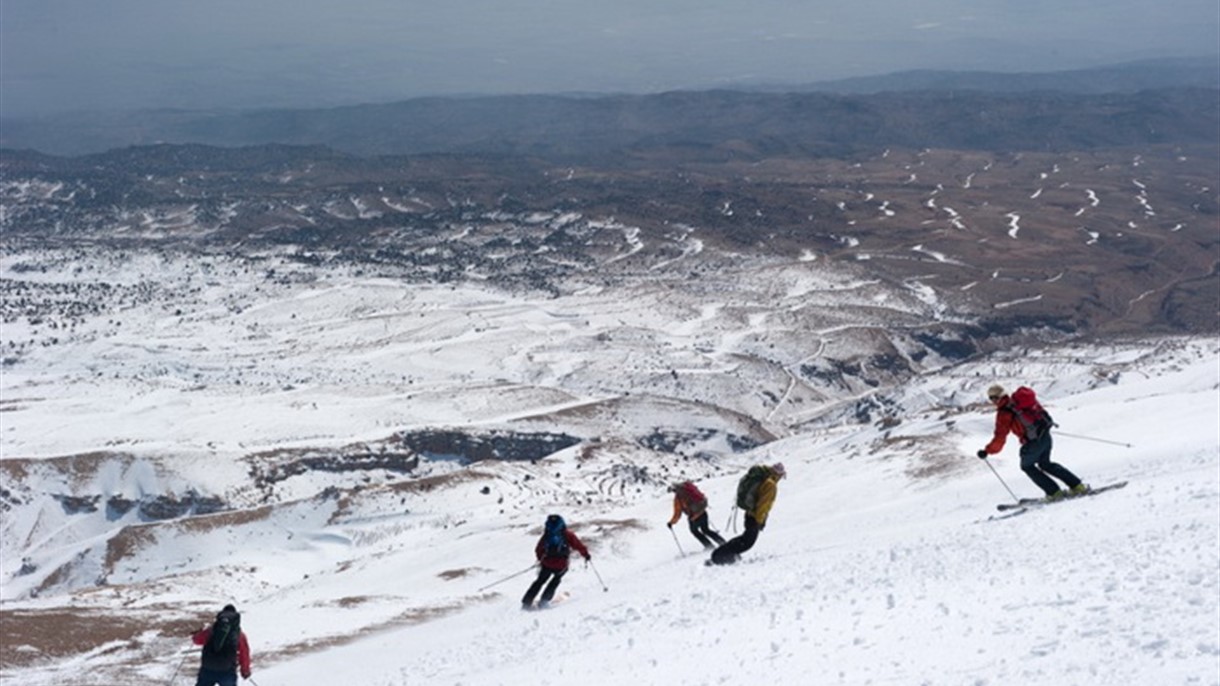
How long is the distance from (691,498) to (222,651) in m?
9.69

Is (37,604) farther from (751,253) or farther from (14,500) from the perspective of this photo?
(751,253)

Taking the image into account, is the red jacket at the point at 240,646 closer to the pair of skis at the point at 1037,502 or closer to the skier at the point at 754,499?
the skier at the point at 754,499

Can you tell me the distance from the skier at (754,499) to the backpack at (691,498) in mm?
1730

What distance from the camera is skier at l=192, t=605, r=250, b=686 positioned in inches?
637

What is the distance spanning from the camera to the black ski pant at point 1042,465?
19016mm

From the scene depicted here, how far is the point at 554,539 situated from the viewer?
69.1ft

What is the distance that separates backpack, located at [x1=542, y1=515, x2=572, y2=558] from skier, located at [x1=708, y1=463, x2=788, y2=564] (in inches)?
118

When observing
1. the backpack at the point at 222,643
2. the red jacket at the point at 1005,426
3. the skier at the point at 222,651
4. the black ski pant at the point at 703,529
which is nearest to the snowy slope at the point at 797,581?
the black ski pant at the point at 703,529

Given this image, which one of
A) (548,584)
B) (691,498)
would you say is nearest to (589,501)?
(691,498)

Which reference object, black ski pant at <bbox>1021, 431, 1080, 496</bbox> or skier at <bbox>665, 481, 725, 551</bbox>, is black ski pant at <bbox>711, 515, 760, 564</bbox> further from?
black ski pant at <bbox>1021, 431, 1080, 496</bbox>

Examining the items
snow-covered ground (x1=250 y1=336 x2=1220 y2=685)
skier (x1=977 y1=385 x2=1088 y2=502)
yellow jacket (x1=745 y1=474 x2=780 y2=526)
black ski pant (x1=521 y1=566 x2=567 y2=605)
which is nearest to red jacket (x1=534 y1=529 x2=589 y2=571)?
black ski pant (x1=521 y1=566 x2=567 y2=605)

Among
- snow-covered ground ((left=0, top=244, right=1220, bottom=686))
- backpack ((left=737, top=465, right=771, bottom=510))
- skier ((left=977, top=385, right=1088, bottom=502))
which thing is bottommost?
snow-covered ground ((left=0, top=244, right=1220, bottom=686))

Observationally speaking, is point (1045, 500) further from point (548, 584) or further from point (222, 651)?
point (222, 651)

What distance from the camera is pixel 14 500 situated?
190 ft
